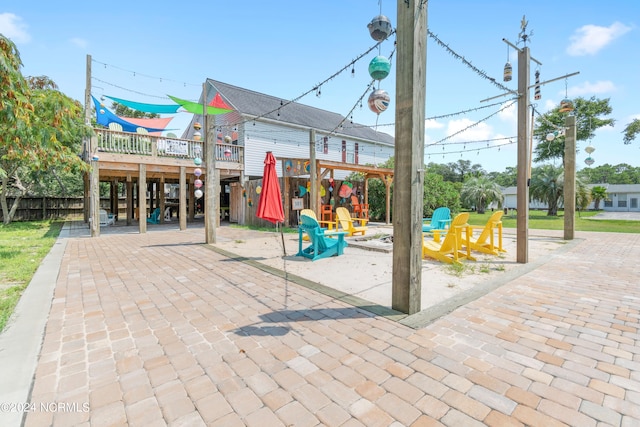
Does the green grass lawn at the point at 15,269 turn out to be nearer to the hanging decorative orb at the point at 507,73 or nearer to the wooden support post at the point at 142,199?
the wooden support post at the point at 142,199

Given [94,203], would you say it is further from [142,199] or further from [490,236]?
[490,236]

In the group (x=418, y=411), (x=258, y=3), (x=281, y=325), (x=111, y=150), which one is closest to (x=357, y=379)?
(x=418, y=411)

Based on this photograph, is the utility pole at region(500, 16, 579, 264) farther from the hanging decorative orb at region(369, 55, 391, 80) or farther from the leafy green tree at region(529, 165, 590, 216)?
the leafy green tree at region(529, 165, 590, 216)

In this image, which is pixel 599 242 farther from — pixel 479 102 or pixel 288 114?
pixel 288 114

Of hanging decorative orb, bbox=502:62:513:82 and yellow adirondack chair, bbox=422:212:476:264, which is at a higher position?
hanging decorative orb, bbox=502:62:513:82

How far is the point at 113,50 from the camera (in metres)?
10.8

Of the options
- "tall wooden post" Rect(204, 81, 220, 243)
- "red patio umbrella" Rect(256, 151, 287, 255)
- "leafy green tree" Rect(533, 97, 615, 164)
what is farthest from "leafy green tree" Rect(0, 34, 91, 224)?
"leafy green tree" Rect(533, 97, 615, 164)

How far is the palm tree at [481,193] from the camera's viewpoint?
28328mm

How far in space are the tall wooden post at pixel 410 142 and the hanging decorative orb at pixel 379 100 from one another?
1.01 metres

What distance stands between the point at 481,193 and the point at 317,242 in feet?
89.0

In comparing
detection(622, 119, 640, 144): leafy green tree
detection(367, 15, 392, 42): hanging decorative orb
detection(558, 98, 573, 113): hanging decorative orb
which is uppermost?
detection(622, 119, 640, 144): leafy green tree

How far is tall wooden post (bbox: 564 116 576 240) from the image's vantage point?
30.9 ft

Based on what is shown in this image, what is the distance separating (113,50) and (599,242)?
1789 centimetres

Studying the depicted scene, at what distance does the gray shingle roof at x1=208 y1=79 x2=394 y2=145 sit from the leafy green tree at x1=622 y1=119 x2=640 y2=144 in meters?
21.0
